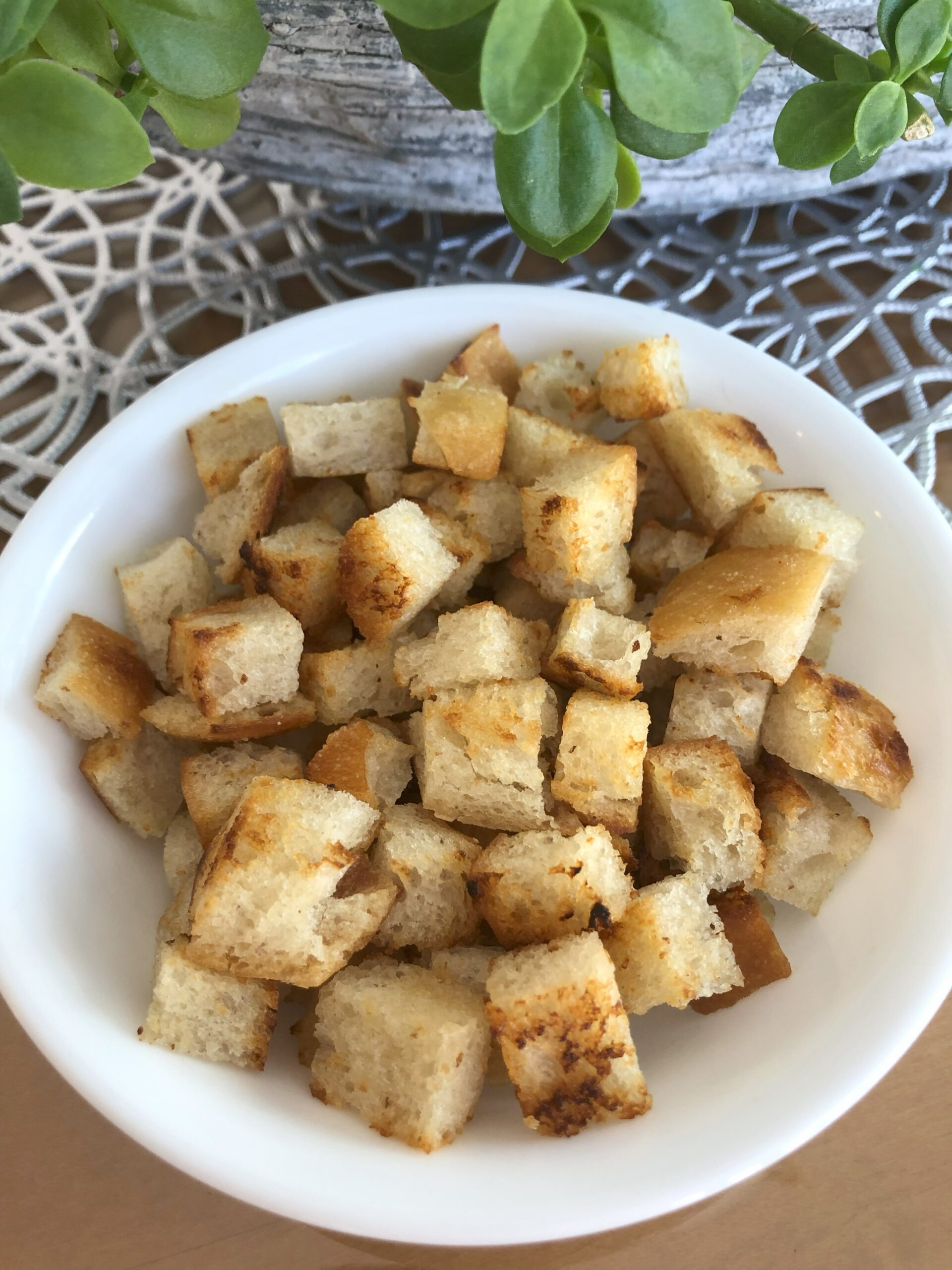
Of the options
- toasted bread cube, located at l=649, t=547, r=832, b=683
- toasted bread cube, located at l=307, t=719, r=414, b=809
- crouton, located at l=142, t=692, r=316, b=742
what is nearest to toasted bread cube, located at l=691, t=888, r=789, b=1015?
toasted bread cube, located at l=649, t=547, r=832, b=683

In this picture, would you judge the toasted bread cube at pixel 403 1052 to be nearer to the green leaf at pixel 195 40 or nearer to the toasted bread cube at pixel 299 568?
the toasted bread cube at pixel 299 568

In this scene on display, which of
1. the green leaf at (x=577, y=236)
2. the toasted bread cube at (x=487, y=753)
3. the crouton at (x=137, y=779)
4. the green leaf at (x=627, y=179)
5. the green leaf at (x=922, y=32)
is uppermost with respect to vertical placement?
the green leaf at (x=922, y=32)

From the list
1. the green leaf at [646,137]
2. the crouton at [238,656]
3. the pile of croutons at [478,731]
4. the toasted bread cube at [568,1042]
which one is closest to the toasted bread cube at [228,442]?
the pile of croutons at [478,731]

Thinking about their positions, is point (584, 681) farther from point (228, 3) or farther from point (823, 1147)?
point (228, 3)

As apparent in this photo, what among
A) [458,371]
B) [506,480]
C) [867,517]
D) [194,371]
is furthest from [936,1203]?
[194,371]

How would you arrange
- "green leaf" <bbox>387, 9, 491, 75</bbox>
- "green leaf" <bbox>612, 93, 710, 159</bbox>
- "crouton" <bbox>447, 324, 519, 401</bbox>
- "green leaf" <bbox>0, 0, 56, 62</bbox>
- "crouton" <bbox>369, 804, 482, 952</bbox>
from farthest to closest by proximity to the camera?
1. "crouton" <bbox>447, 324, 519, 401</bbox>
2. "crouton" <bbox>369, 804, 482, 952</bbox>
3. "green leaf" <bbox>612, 93, 710, 159</bbox>
4. "green leaf" <bbox>387, 9, 491, 75</bbox>
5. "green leaf" <bbox>0, 0, 56, 62</bbox>

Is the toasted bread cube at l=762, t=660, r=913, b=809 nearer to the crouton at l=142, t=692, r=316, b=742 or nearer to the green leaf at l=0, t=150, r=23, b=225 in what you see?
the crouton at l=142, t=692, r=316, b=742
